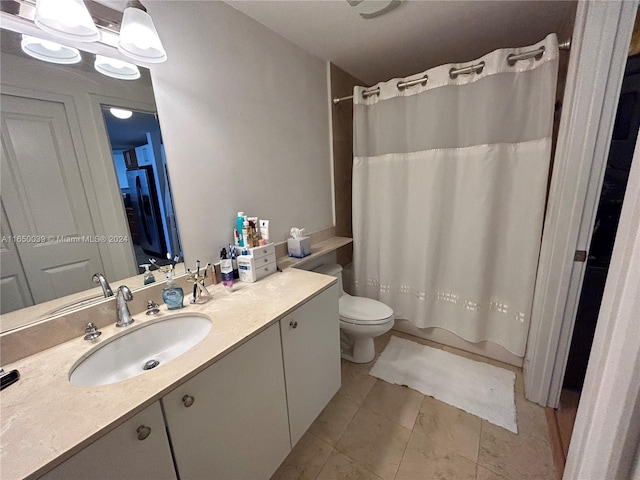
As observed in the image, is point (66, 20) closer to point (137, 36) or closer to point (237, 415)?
point (137, 36)

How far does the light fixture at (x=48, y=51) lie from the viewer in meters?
0.80

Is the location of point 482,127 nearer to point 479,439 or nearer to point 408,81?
point 408,81

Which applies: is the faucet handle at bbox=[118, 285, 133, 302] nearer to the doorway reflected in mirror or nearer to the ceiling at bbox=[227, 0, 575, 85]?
the doorway reflected in mirror

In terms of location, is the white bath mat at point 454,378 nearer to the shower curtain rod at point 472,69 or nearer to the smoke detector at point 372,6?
the shower curtain rod at point 472,69

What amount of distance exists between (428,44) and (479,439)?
2.34m

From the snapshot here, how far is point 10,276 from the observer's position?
78cm

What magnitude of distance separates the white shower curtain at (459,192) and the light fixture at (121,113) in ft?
4.77

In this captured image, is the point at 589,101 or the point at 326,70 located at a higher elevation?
the point at 326,70

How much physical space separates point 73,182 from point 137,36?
0.56 meters

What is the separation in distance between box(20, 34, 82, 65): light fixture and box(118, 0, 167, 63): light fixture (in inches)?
5.9

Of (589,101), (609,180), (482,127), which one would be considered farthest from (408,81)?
(609,180)

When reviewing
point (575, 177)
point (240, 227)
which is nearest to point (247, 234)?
point (240, 227)

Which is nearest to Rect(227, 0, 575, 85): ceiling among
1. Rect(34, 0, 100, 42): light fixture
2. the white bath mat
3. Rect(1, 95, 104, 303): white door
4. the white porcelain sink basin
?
Rect(34, 0, 100, 42): light fixture

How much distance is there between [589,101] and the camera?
3.47 feet
